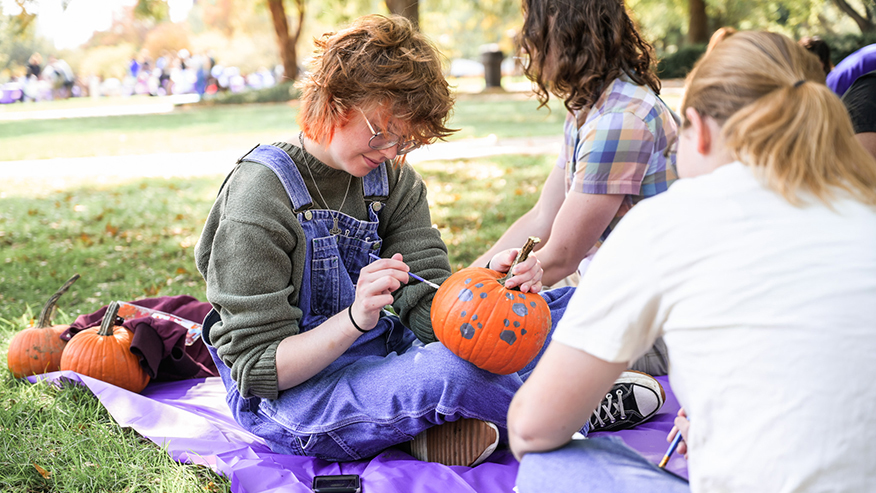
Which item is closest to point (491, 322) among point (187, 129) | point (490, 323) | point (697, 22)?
point (490, 323)

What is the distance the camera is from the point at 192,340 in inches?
136

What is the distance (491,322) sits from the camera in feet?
7.82

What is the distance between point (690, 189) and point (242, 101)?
25508mm

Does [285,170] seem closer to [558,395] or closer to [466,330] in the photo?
[466,330]

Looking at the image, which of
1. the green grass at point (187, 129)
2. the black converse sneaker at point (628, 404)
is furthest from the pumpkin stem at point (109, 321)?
the green grass at point (187, 129)

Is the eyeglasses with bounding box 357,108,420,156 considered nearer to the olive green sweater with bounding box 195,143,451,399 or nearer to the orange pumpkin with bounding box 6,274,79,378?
the olive green sweater with bounding box 195,143,451,399

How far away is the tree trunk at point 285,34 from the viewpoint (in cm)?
2614

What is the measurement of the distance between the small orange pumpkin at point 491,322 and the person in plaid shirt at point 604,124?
1.88 feet

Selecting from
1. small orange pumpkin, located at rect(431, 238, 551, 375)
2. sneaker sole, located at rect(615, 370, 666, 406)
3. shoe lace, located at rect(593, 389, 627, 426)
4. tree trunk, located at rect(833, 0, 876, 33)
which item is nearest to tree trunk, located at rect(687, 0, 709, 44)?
tree trunk, located at rect(833, 0, 876, 33)

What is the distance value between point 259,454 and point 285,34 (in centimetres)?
2608

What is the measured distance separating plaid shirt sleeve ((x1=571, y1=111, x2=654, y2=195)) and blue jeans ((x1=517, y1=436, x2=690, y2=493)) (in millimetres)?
1449

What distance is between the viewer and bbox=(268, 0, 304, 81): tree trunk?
1029 inches

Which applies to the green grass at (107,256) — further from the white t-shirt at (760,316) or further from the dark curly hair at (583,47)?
the dark curly hair at (583,47)

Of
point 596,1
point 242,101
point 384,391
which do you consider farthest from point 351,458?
point 242,101
